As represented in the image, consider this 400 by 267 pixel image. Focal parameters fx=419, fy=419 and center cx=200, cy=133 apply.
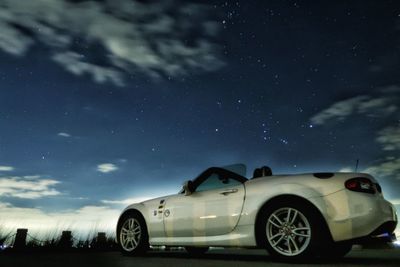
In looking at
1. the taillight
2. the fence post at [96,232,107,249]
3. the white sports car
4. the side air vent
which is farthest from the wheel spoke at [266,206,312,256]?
the fence post at [96,232,107,249]

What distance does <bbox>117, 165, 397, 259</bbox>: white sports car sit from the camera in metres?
4.91

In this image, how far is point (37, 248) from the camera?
10.8 meters

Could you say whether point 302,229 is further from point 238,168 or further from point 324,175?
point 238,168

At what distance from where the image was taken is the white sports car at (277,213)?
491 cm

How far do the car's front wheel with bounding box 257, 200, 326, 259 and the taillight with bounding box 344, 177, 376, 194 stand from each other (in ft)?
1.68

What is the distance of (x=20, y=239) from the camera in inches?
415

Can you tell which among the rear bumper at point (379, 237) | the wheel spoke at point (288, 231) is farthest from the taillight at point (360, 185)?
the wheel spoke at point (288, 231)

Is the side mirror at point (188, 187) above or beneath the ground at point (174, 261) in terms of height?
above

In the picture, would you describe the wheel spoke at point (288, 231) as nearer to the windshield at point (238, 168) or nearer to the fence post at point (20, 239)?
the windshield at point (238, 168)

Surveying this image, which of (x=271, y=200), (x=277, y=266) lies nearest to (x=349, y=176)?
(x=271, y=200)

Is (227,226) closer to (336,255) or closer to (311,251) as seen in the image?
(311,251)

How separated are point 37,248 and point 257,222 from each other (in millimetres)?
7476

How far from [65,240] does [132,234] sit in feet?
16.0

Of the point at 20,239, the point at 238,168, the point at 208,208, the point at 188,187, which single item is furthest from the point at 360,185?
the point at 20,239
